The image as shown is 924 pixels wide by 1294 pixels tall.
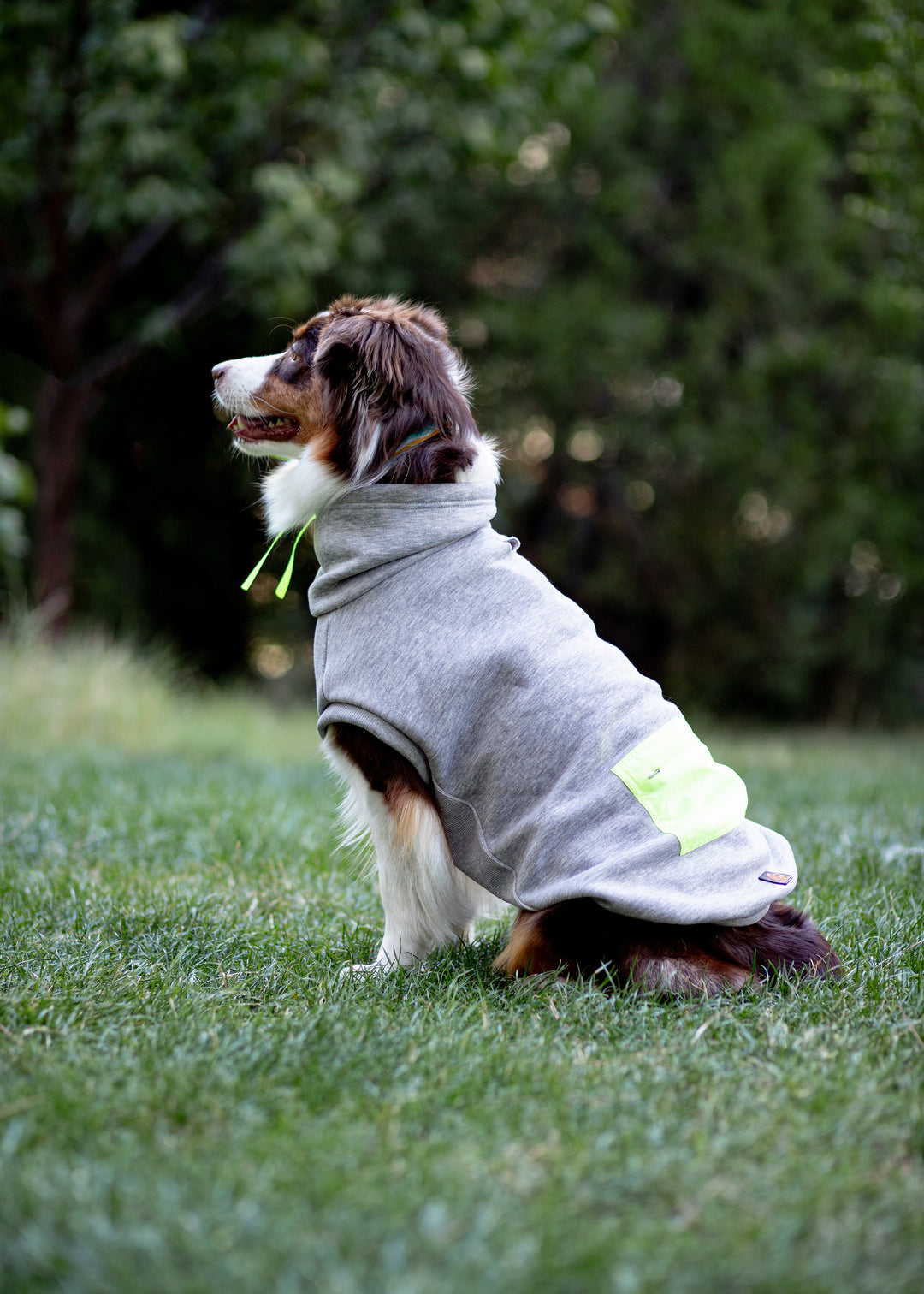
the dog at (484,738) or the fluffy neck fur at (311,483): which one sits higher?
the fluffy neck fur at (311,483)

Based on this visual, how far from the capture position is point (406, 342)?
2.57 meters

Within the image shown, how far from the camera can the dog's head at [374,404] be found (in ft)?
8.32

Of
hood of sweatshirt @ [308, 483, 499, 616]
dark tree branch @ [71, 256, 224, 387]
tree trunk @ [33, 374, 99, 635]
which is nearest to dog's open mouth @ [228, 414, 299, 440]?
hood of sweatshirt @ [308, 483, 499, 616]

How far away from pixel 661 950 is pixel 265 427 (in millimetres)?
1591

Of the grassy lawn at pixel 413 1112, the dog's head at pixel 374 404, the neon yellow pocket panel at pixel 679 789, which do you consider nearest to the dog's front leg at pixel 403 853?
the grassy lawn at pixel 413 1112

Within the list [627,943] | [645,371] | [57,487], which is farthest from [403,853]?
[645,371]

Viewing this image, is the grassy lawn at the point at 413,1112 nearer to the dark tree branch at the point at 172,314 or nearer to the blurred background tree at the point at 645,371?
the dark tree branch at the point at 172,314

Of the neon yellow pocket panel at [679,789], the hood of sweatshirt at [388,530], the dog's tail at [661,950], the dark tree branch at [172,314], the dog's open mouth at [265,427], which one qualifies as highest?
the dark tree branch at [172,314]

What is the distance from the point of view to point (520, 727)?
7.74 ft

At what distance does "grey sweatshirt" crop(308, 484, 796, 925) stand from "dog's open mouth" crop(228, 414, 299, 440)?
34 cm

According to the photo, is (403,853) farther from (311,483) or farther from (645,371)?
(645,371)

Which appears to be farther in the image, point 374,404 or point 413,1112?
point 374,404

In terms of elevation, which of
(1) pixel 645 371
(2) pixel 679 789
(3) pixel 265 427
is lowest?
(2) pixel 679 789

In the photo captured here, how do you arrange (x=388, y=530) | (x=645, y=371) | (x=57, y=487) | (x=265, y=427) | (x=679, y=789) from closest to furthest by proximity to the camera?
(x=679, y=789), (x=388, y=530), (x=265, y=427), (x=57, y=487), (x=645, y=371)
